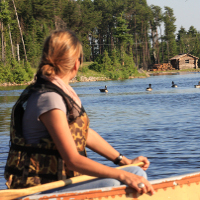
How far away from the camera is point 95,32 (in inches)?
4232

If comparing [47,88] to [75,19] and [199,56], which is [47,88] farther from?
[199,56]

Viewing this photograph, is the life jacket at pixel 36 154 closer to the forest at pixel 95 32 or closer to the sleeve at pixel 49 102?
the sleeve at pixel 49 102

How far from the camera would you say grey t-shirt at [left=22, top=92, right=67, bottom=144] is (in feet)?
8.59

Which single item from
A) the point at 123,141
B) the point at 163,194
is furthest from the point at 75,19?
the point at 163,194

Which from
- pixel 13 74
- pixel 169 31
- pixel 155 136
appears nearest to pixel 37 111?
pixel 155 136

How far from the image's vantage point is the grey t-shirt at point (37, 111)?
2.62 m

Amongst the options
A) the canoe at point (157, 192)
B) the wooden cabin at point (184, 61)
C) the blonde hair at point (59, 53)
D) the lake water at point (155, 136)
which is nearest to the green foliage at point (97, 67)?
the wooden cabin at point (184, 61)

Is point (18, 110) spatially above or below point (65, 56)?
below

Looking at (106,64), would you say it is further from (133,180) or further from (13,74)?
(133,180)

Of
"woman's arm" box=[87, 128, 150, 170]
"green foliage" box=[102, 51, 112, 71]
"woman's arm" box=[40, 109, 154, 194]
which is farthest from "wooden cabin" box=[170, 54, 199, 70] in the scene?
"woman's arm" box=[40, 109, 154, 194]

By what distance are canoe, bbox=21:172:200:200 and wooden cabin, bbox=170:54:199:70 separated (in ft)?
339

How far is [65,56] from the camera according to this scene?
109 inches

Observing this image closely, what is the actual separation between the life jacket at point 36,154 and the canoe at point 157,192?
0.13 meters

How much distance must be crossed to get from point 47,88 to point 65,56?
0.25m
